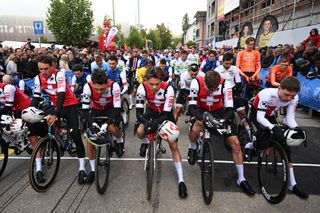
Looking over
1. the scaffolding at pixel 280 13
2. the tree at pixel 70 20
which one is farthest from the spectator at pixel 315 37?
the tree at pixel 70 20

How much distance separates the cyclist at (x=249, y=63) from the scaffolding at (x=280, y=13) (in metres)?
8.06

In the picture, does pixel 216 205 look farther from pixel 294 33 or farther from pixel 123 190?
pixel 294 33

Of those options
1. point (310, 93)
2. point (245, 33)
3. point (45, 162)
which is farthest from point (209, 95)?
point (245, 33)

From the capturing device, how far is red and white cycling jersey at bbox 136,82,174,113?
385 centimetres

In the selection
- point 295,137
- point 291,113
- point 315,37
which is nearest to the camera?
point 295,137

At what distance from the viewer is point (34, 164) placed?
3.63 metres

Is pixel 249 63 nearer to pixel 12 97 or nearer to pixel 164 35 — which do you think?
pixel 12 97

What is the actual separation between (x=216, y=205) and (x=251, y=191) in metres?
0.62

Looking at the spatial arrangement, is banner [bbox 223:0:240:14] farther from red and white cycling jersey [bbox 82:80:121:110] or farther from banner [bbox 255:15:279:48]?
red and white cycling jersey [bbox 82:80:121:110]

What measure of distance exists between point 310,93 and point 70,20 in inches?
1399

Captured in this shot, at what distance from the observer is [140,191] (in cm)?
382

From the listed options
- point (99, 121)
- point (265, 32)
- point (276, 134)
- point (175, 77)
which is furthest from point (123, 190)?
point (265, 32)

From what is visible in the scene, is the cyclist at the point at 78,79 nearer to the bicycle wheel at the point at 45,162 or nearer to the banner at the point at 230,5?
the bicycle wheel at the point at 45,162

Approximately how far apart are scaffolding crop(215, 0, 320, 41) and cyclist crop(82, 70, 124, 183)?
12579mm
